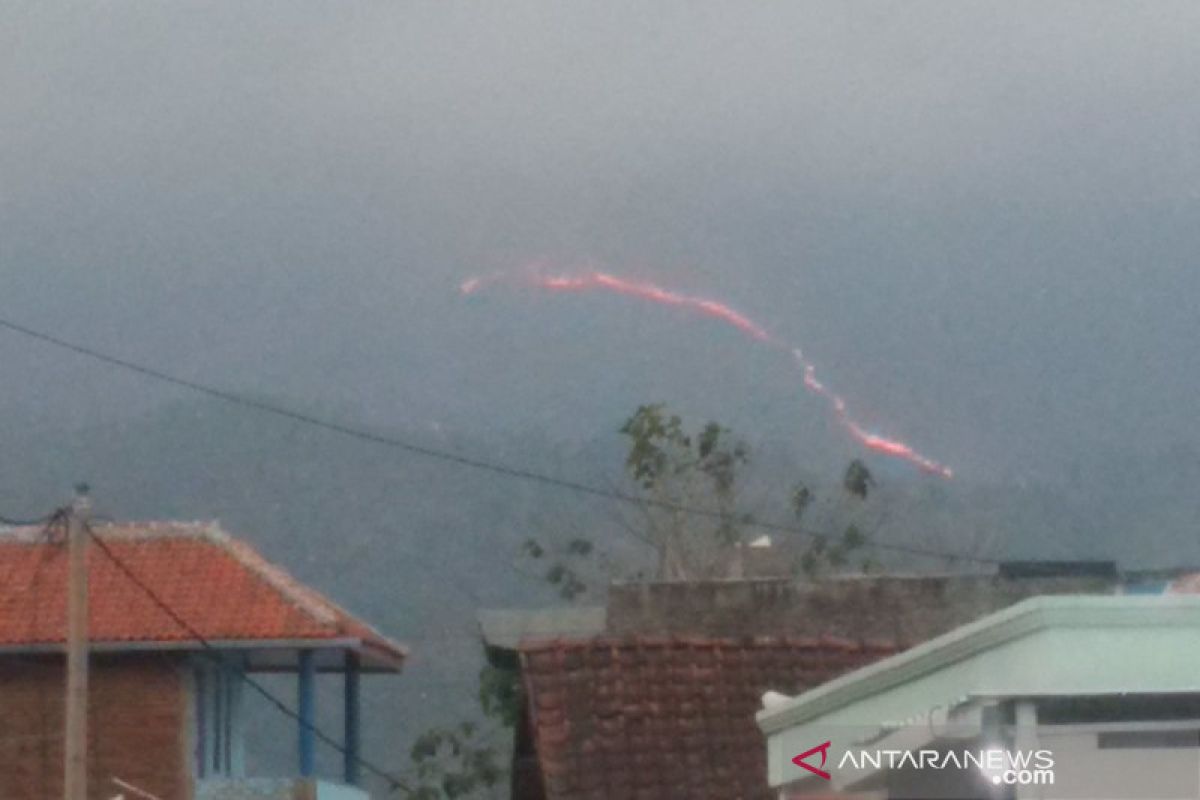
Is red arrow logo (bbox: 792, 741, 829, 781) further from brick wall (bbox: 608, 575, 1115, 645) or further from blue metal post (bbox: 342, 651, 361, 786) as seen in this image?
blue metal post (bbox: 342, 651, 361, 786)

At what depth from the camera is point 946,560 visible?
38.0 meters

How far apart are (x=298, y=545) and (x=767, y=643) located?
5304 cm

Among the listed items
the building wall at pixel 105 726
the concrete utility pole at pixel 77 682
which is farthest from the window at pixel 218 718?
the concrete utility pole at pixel 77 682

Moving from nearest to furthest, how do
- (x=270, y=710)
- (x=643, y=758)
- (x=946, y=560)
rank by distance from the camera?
(x=643, y=758) < (x=946, y=560) < (x=270, y=710)

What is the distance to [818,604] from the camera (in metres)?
21.8

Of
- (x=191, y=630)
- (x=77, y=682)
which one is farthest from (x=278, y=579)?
(x=77, y=682)

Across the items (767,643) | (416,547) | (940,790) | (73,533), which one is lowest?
(940,790)

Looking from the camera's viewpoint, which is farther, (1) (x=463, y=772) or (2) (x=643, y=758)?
(1) (x=463, y=772)

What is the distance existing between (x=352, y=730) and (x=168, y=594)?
10.8 feet

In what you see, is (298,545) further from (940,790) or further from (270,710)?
(940,790)

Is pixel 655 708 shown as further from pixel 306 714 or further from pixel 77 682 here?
pixel 306 714

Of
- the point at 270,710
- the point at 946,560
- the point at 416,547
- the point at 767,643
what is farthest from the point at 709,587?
the point at 416,547

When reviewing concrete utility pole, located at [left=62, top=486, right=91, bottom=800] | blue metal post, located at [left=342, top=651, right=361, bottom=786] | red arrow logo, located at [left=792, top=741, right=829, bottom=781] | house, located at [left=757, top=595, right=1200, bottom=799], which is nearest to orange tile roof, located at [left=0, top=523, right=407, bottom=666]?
blue metal post, located at [left=342, top=651, right=361, bottom=786]

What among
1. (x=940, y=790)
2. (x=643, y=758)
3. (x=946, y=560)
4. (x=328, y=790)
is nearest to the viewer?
(x=940, y=790)
